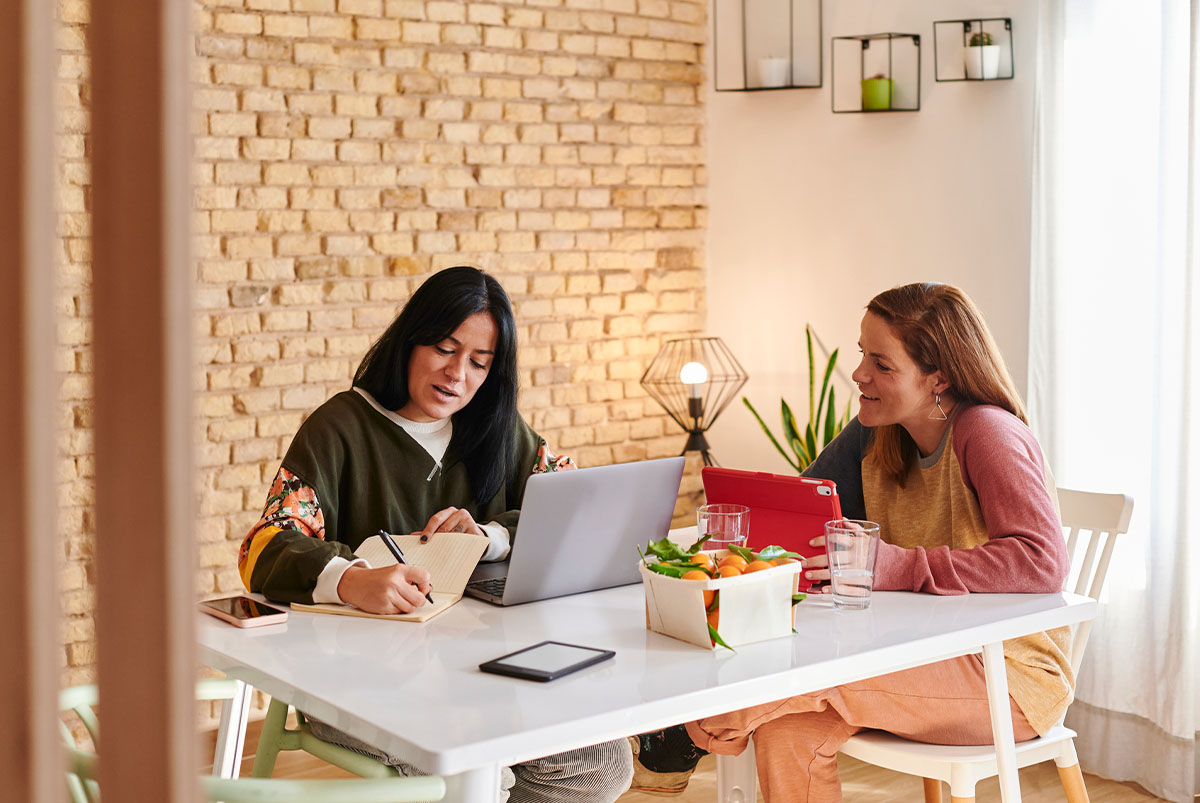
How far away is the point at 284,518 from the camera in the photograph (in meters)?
2.20

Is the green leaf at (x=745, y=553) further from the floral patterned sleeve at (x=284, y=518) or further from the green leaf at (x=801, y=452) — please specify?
the green leaf at (x=801, y=452)

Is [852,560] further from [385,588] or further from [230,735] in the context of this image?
[230,735]

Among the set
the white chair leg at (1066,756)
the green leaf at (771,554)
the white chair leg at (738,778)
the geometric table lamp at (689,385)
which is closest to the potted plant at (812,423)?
the geometric table lamp at (689,385)

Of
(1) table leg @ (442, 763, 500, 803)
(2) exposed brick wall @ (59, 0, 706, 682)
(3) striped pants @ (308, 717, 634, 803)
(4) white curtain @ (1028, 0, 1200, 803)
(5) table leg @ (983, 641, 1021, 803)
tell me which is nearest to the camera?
(1) table leg @ (442, 763, 500, 803)

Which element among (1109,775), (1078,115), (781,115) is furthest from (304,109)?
(1109,775)

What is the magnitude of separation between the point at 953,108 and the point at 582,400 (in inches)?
62.2

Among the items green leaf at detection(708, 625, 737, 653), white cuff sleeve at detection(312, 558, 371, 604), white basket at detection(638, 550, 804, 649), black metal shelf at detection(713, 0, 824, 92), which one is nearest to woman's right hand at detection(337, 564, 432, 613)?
white cuff sleeve at detection(312, 558, 371, 604)

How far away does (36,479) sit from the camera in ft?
2.06

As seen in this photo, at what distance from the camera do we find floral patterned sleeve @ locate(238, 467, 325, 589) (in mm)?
2148

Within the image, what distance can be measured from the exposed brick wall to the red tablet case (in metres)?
1.72

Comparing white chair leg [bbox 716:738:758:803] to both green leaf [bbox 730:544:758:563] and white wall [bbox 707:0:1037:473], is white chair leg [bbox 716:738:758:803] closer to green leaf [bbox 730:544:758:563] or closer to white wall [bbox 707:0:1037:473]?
green leaf [bbox 730:544:758:563]

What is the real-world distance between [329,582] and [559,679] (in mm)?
554

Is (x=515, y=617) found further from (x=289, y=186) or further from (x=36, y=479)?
(x=289, y=186)

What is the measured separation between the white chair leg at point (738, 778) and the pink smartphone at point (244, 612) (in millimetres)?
949
